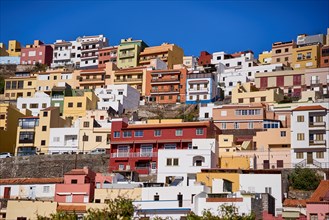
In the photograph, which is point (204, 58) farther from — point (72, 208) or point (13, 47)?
point (72, 208)

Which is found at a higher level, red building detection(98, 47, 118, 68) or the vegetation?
red building detection(98, 47, 118, 68)

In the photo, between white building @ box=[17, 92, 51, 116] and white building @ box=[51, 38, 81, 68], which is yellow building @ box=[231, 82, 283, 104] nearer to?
white building @ box=[17, 92, 51, 116]

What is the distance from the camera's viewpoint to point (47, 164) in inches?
2990

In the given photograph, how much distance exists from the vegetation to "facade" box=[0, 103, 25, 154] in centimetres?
4036

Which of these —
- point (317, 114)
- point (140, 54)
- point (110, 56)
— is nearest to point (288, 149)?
point (317, 114)

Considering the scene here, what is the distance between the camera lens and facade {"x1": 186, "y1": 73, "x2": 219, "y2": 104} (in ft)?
345

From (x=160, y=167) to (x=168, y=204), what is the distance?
1290 cm

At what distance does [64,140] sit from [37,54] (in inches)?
2553

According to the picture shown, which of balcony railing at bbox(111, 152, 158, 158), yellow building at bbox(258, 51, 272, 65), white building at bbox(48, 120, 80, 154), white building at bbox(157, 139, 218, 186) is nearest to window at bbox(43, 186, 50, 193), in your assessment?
white building at bbox(157, 139, 218, 186)

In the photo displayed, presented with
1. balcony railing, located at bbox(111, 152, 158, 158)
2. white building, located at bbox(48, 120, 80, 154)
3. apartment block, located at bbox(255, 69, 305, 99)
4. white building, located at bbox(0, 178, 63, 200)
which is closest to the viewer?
white building, located at bbox(0, 178, 63, 200)

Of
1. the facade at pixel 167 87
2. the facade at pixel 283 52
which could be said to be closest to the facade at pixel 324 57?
the facade at pixel 283 52

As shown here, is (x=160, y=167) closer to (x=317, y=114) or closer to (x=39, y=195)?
(x=39, y=195)

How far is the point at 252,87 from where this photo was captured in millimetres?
99938

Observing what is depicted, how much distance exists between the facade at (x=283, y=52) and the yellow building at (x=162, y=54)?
20.6 metres
